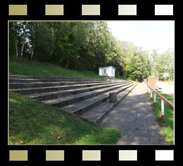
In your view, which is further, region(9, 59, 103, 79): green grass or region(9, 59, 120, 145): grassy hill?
region(9, 59, 103, 79): green grass

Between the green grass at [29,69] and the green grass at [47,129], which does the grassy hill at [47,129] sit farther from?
the green grass at [29,69]

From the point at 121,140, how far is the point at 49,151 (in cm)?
206

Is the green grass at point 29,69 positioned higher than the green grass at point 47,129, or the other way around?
the green grass at point 29,69

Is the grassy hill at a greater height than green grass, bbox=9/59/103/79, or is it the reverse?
green grass, bbox=9/59/103/79

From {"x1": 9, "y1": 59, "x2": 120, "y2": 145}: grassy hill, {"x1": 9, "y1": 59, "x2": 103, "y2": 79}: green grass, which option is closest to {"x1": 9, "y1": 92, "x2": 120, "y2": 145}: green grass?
{"x1": 9, "y1": 59, "x2": 120, "y2": 145}: grassy hill

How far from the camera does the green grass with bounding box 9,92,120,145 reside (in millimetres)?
2764

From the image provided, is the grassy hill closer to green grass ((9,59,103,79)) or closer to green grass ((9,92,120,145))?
green grass ((9,92,120,145))

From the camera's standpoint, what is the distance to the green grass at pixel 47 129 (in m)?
2.76

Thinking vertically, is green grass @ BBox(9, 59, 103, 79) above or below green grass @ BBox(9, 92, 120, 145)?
above

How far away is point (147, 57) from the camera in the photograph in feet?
143

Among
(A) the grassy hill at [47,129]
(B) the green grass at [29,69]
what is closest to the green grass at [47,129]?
(A) the grassy hill at [47,129]
